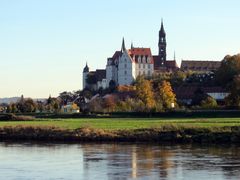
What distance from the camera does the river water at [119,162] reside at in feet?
113

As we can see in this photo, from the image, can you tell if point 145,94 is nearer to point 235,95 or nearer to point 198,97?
point 198,97

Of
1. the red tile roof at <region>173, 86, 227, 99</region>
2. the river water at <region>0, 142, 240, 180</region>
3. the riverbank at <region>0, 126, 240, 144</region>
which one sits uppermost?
the red tile roof at <region>173, 86, 227, 99</region>

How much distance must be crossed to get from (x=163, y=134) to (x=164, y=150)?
9003 millimetres

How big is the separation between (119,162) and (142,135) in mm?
16880

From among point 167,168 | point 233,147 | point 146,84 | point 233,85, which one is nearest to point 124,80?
point 146,84

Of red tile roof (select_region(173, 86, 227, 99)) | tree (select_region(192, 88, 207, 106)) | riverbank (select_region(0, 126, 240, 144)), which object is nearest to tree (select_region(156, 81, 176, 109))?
tree (select_region(192, 88, 207, 106))

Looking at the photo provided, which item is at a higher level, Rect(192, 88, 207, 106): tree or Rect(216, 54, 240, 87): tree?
Rect(216, 54, 240, 87): tree

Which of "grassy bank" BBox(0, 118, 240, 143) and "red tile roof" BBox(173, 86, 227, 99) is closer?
"grassy bank" BBox(0, 118, 240, 143)

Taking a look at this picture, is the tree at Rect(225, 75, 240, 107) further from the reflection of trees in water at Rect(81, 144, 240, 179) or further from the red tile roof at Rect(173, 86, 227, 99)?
the reflection of trees in water at Rect(81, 144, 240, 179)

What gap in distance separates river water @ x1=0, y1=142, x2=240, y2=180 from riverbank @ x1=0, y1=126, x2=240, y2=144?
379 cm

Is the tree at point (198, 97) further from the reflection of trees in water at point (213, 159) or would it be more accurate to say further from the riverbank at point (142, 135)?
the reflection of trees in water at point (213, 159)

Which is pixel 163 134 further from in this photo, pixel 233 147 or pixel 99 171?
pixel 99 171

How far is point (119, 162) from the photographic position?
40.4 metres

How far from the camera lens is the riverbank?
55.4 metres
